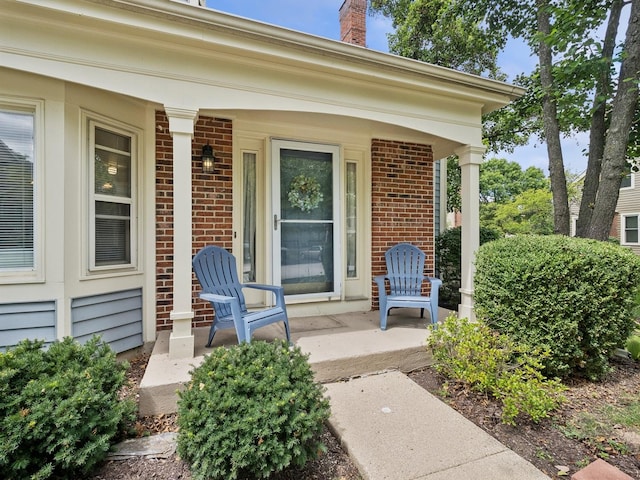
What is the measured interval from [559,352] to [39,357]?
3697 millimetres

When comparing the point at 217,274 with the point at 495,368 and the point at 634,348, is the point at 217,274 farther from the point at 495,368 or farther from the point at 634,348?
the point at 634,348

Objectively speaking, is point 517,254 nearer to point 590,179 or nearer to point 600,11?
point 590,179

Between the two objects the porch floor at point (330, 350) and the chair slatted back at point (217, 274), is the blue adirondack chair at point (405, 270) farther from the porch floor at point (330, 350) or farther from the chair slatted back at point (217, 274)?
the chair slatted back at point (217, 274)

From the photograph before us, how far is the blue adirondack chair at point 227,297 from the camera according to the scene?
2.69 meters

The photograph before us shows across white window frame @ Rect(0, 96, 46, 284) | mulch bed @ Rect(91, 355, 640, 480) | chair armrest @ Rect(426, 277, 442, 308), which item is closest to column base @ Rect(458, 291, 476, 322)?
chair armrest @ Rect(426, 277, 442, 308)

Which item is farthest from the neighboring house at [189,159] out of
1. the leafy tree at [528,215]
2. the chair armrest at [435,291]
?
the leafy tree at [528,215]

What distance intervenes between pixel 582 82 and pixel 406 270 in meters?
3.83

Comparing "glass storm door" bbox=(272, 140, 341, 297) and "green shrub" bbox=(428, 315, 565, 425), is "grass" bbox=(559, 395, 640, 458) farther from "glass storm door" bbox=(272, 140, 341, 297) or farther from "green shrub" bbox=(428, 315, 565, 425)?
"glass storm door" bbox=(272, 140, 341, 297)

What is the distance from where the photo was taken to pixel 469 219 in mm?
3758

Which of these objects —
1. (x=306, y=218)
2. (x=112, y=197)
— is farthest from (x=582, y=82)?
(x=112, y=197)

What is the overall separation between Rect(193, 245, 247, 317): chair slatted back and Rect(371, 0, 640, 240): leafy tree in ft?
14.1

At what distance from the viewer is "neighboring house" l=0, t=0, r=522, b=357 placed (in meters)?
2.54

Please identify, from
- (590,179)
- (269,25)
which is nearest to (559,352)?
(590,179)

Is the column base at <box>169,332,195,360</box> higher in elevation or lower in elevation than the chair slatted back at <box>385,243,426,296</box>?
lower
